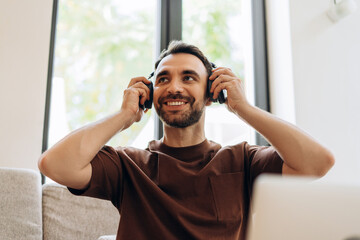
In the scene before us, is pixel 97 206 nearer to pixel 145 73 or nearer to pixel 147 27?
pixel 145 73

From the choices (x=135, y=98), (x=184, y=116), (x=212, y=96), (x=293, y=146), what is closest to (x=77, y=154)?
(x=135, y=98)

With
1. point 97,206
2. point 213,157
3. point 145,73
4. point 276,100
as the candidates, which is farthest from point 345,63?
point 97,206

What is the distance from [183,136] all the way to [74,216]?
0.74 m

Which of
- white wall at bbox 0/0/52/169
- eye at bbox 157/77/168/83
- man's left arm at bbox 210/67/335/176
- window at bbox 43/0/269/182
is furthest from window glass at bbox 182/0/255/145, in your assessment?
man's left arm at bbox 210/67/335/176

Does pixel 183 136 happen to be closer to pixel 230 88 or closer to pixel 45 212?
pixel 230 88

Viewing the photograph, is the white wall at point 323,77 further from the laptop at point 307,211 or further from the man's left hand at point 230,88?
the laptop at point 307,211

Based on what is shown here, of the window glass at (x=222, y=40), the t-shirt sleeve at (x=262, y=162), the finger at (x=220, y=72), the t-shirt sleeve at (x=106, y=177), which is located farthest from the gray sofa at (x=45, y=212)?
the window glass at (x=222, y=40)

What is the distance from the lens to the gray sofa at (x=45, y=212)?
5.49 feet

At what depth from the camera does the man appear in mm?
1252

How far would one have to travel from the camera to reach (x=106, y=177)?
1328mm

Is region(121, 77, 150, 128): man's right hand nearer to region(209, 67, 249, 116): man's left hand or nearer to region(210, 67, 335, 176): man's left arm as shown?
region(209, 67, 249, 116): man's left hand

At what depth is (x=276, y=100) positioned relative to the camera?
2.66 m

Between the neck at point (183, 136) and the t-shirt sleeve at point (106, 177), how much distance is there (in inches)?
9.5

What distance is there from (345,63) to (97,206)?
1.89m
